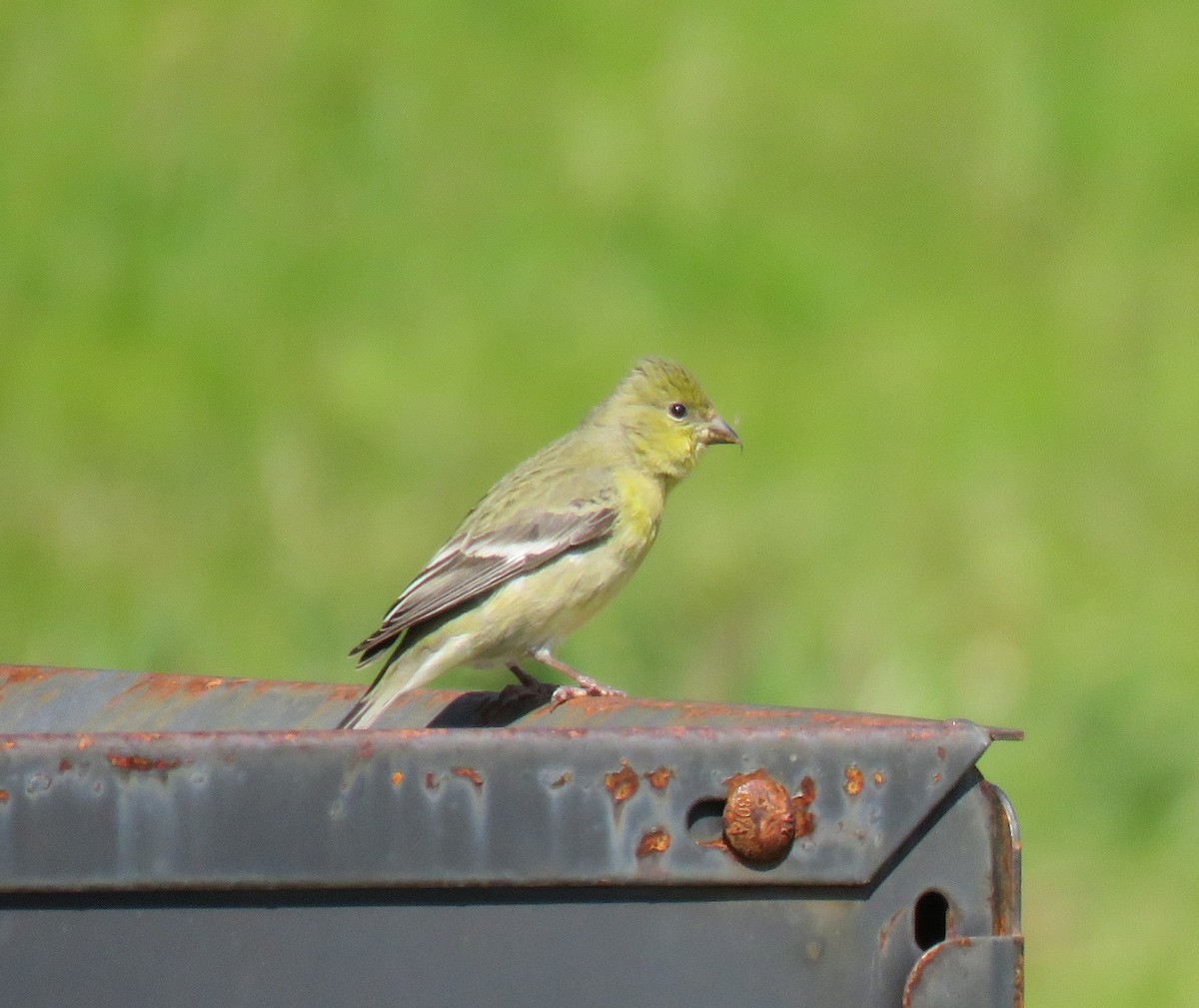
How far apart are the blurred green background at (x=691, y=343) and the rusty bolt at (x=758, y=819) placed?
384cm

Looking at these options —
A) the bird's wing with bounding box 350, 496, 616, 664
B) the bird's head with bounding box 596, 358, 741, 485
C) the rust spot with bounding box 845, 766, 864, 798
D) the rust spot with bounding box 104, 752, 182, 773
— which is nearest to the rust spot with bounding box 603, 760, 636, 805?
the rust spot with bounding box 845, 766, 864, 798

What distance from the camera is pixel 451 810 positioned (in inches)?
108

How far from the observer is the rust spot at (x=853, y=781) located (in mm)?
2742

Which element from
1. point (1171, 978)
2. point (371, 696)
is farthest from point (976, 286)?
point (371, 696)

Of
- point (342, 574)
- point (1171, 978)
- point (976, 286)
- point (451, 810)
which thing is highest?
point (976, 286)

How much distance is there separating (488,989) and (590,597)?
2899 millimetres

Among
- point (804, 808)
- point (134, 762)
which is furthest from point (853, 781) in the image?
point (134, 762)

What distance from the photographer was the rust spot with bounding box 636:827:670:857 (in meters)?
2.74

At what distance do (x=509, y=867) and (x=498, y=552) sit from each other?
2914 millimetres

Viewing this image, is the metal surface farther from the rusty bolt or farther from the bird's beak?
the bird's beak

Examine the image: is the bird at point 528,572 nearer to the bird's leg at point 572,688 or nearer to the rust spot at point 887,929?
the bird's leg at point 572,688

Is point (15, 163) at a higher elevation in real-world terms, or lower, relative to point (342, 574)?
higher

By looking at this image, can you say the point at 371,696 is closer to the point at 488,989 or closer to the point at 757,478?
the point at 488,989

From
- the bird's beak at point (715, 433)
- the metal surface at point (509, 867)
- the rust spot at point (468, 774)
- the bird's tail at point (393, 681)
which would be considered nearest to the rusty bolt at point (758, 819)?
the metal surface at point (509, 867)
